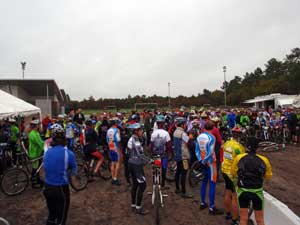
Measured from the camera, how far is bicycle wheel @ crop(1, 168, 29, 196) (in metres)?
6.61

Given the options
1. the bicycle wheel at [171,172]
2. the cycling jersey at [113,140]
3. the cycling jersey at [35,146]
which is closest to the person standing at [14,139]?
the cycling jersey at [35,146]

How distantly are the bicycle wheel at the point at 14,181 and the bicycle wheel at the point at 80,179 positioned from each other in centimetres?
128

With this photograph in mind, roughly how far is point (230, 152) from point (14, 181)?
18.5 feet

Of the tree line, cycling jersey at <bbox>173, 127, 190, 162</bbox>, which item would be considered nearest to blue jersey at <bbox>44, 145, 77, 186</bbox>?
cycling jersey at <bbox>173, 127, 190, 162</bbox>

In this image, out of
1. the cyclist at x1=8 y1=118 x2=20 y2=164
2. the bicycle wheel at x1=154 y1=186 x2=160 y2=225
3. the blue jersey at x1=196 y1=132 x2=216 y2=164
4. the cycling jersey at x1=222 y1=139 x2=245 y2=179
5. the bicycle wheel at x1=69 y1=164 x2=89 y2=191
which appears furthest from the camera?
the cyclist at x1=8 y1=118 x2=20 y2=164

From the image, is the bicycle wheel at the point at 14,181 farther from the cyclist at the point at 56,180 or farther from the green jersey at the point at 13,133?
the cyclist at the point at 56,180

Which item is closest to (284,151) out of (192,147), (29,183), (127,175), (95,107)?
(192,147)

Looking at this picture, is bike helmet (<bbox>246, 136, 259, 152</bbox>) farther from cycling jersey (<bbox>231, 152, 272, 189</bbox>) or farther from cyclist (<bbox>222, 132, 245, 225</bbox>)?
cyclist (<bbox>222, 132, 245, 225</bbox>)

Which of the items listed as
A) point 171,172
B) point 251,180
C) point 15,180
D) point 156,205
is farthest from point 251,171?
point 15,180

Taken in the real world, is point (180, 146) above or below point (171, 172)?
above

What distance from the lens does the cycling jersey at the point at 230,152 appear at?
4355mm

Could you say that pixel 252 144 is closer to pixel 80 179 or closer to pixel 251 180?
pixel 251 180

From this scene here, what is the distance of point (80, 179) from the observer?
7059mm

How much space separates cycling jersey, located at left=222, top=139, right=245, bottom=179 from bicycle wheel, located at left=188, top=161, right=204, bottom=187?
7.74 ft
